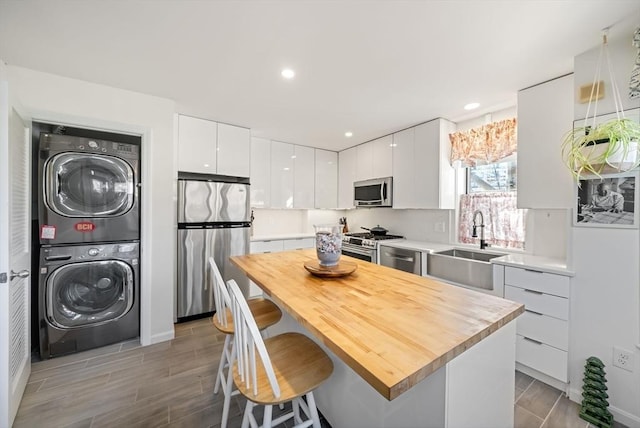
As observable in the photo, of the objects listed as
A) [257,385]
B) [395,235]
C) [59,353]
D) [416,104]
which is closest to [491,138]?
[416,104]

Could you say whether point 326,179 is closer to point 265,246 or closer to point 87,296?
point 265,246

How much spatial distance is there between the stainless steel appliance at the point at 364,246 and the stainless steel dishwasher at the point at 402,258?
12 cm

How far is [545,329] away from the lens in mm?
1920

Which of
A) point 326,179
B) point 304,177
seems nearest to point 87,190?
point 304,177

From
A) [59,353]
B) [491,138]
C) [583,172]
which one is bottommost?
[59,353]

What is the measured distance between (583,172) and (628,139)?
1.11 feet

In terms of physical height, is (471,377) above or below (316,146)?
below

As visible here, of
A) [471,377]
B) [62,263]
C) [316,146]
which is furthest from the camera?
[316,146]

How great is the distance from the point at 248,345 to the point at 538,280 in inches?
84.7

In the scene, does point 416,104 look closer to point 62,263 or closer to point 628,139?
point 628,139

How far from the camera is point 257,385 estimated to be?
3.49ft

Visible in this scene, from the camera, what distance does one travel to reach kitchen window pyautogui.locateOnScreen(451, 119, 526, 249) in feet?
8.61

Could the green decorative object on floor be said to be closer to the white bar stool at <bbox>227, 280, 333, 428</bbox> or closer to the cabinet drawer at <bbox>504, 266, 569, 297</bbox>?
the cabinet drawer at <bbox>504, 266, 569, 297</bbox>

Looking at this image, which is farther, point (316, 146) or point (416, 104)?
point (316, 146)
